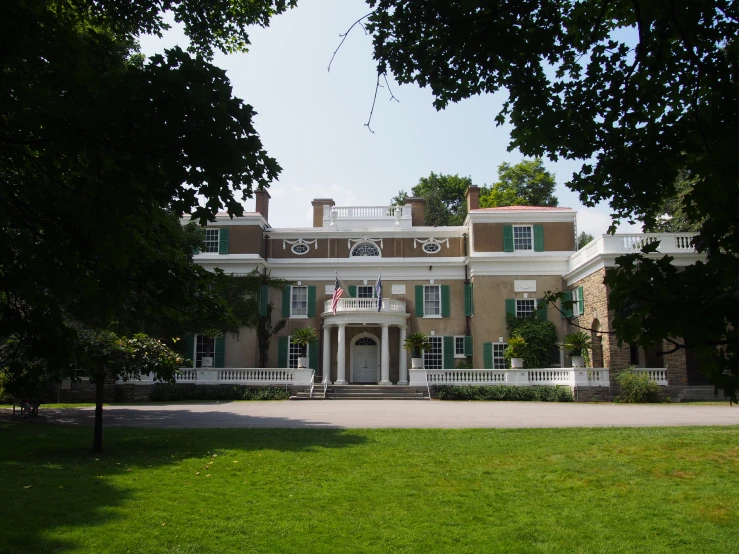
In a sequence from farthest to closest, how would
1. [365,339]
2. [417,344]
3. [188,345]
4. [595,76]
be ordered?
[365,339] < [188,345] < [417,344] < [595,76]

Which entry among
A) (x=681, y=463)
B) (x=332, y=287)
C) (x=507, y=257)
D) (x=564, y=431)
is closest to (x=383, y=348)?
(x=332, y=287)

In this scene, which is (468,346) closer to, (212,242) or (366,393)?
(366,393)

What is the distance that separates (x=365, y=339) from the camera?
3041 cm

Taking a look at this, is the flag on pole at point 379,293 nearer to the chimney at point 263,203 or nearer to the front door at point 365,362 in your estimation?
the front door at point 365,362

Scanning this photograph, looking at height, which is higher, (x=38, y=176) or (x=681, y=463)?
(x=38, y=176)

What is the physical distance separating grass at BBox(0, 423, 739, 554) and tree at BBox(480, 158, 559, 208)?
1321 inches

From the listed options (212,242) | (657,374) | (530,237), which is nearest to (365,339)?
(212,242)

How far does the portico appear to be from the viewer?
27.8 m

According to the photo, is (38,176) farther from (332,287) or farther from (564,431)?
(332,287)

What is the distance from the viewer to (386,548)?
5215 millimetres

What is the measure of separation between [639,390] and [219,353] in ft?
58.5

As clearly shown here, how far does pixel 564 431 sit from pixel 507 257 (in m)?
17.1

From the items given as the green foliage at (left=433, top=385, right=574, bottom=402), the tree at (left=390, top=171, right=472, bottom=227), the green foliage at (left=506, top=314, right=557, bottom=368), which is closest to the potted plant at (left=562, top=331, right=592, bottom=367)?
the green foliage at (left=433, top=385, right=574, bottom=402)

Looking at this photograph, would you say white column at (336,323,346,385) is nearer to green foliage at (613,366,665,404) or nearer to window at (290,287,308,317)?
window at (290,287,308,317)
